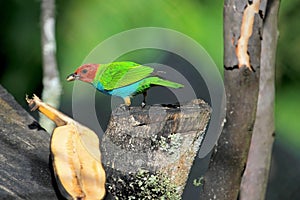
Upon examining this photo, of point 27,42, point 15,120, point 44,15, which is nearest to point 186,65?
point 44,15

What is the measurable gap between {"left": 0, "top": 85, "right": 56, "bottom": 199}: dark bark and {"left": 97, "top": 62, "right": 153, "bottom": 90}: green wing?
168mm

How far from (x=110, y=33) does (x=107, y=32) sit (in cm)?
1

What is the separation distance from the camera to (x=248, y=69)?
1.01 meters

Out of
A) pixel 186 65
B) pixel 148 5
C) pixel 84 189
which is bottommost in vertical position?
pixel 84 189

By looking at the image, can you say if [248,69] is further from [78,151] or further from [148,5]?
[148,5]

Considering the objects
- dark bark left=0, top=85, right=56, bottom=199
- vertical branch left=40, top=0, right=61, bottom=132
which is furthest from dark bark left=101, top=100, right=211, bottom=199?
vertical branch left=40, top=0, right=61, bottom=132

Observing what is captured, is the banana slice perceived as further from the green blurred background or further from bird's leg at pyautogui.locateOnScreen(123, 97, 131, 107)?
the green blurred background

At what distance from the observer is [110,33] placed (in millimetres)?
1957

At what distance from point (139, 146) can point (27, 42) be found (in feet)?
4.28

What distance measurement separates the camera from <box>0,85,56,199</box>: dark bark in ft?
3.44

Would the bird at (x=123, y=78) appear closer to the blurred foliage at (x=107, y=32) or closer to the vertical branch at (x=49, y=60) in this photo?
the vertical branch at (x=49, y=60)

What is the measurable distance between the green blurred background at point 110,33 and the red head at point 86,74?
2.92 feet

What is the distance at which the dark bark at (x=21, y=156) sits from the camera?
105 cm

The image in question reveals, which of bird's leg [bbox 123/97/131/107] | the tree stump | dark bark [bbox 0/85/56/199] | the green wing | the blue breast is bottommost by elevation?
dark bark [bbox 0/85/56/199]
